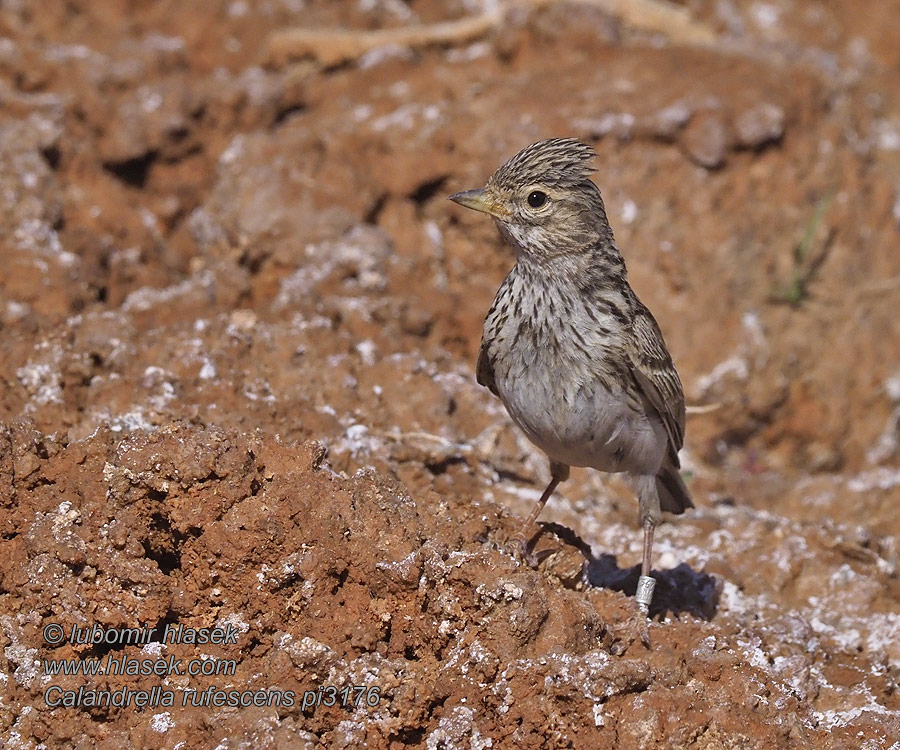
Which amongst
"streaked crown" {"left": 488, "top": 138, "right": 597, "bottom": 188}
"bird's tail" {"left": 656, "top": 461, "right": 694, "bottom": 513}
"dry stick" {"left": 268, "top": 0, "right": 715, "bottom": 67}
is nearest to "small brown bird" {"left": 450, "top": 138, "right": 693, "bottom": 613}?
"streaked crown" {"left": 488, "top": 138, "right": 597, "bottom": 188}

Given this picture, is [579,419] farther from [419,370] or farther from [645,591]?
[419,370]

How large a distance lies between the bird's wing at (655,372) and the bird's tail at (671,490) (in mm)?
325

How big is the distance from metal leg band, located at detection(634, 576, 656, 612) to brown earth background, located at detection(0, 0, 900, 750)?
13cm

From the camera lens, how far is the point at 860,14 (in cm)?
1130

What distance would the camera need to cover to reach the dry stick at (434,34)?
9.43 meters

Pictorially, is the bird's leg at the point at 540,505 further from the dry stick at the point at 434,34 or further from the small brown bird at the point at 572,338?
the dry stick at the point at 434,34

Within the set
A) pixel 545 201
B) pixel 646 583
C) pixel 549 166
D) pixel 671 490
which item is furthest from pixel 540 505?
pixel 549 166

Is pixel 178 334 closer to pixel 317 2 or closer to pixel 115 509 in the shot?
pixel 115 509

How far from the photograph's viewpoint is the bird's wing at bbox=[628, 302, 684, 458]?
213 inches

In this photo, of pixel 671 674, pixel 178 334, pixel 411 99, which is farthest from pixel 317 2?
pixel 671 674

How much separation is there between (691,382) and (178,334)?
12.3ft

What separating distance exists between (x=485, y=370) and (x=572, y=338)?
1.96 ft

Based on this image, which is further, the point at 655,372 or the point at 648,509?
the point at 648,509

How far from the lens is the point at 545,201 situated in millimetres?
5539
